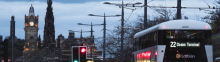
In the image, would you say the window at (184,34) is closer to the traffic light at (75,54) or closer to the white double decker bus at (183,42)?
the white double decker bus at (183,42)

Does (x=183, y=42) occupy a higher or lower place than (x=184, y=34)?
lower

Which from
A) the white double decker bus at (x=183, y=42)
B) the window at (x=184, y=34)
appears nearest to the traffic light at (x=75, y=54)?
the white double decker bus at (x=183, y=42)

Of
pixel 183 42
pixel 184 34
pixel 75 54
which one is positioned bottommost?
pixel 75 54

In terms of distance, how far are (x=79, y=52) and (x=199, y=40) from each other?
273 inches

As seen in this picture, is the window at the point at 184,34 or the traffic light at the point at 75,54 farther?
the window at the point at 184,34

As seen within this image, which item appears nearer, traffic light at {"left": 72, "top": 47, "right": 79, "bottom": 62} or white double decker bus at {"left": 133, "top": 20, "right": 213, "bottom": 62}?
traffic light at {"left": 72, "top": 47, "right": 79, "bottom": 62}

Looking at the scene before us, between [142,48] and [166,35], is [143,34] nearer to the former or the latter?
[142,48]

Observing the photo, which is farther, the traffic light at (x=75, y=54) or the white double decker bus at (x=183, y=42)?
the white double decker bus at (x=183, y=42)

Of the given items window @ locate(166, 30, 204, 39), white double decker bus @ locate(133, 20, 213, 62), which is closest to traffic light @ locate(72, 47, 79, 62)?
white double decker bus @ locate(133, 20, 213, 62)

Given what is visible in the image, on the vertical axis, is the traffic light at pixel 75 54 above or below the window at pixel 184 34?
below

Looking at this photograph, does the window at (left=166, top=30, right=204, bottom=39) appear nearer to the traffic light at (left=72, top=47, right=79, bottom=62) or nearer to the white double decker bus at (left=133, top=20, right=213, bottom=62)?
the white double decker bus at (left=133, top=20, right=213, bottom=62)

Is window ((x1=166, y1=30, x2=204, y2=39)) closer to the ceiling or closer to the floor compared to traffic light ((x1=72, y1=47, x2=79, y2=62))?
closer to the ceiling

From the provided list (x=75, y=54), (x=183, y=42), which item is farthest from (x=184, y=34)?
(x=75, y=54)

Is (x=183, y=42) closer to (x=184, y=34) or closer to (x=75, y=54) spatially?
(x=184, y=34)
